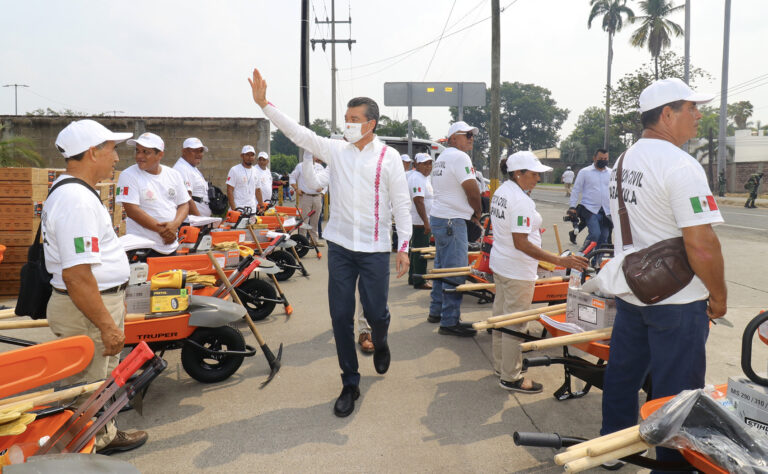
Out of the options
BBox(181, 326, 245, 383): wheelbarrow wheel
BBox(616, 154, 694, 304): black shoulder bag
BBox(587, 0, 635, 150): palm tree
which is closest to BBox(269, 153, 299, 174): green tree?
BBox(587, 0, 635, 150): palm tree

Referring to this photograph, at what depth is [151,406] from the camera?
3.99 m

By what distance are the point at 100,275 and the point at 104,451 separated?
1.17 m

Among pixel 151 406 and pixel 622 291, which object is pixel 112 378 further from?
pixel 622 291

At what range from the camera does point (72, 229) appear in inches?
103

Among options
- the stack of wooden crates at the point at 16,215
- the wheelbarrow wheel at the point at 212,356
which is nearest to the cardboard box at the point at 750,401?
the wheelbarrow wheel at the point at 212,356

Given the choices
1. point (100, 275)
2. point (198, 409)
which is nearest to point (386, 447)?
point (198, 409)

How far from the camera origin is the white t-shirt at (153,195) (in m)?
4.76

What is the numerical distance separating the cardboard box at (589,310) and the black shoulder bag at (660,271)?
0.85 meters

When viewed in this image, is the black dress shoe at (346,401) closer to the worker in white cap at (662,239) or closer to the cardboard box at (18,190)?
the worker in white cap at (662,239)

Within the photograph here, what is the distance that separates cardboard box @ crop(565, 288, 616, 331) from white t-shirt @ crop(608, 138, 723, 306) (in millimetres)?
731

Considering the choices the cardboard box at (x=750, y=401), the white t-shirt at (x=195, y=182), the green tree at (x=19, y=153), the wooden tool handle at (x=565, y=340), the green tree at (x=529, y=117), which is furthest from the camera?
the green tree at (x=529, y=117)

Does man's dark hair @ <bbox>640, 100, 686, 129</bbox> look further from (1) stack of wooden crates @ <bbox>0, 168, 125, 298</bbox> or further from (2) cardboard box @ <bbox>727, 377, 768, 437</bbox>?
(1) stack of wooden crates @ <bbox>0, 168, 125, 298</bbox>

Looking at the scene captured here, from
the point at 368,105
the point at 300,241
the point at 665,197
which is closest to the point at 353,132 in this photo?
the point at 368,105

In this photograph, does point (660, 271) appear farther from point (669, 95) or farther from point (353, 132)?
point (353, 132)
